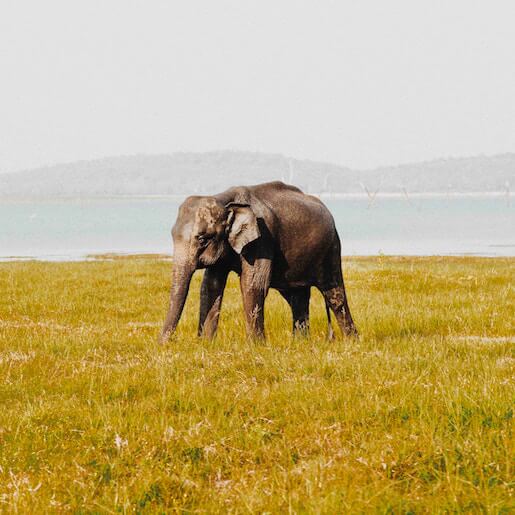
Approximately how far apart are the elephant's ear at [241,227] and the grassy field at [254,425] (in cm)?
138

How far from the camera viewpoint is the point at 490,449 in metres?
5.09

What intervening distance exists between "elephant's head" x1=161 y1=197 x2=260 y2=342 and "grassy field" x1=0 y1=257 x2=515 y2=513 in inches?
44.7

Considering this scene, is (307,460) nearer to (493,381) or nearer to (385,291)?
(493,381)

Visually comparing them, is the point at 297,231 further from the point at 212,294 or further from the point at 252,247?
the point at 212,294

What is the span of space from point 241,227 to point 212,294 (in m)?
1.21

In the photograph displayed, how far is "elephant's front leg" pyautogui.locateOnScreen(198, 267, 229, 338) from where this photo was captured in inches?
370

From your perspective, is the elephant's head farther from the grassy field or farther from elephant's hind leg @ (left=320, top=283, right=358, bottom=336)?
elephant's hind leg @ (left=320, top=283, right=358, bottom=336)

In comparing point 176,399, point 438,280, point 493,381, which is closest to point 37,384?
point 176,399

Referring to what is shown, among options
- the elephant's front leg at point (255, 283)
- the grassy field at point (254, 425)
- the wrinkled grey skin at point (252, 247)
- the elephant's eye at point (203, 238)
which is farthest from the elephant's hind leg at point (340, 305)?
the elephant's eye at point (203, 238)

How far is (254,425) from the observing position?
586cm

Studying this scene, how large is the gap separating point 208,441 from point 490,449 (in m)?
2.20

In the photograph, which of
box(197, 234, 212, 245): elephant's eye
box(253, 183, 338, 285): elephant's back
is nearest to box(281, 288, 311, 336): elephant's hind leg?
box(253, 183, 338, 285): elephant's back

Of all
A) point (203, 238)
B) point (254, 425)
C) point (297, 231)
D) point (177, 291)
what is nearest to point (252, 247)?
point (203, 238)

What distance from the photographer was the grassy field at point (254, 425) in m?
4.58
